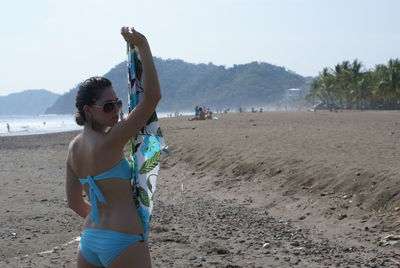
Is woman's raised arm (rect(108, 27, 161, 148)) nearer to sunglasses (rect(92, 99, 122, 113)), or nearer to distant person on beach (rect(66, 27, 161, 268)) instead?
distant person on beach (rect(66, 27, 161, 268))

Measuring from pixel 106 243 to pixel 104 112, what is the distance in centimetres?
80

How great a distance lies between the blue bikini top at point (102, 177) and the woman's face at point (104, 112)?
251mm

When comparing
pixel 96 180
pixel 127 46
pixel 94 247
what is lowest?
pixel 94 247

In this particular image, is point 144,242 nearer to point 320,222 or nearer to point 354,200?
point 320,222

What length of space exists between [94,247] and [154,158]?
69 centimetres

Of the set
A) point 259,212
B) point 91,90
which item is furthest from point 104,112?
point 259,212

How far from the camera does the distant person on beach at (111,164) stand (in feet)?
9.91

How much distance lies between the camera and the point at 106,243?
3.10 meters

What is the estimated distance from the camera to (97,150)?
3.05m

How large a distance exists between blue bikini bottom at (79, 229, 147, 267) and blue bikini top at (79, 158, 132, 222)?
112 mm

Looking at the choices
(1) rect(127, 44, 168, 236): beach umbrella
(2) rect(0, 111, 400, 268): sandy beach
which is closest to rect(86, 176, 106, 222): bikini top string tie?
Answer: (1) rect(127, 44, 168, 236): beach umbrella

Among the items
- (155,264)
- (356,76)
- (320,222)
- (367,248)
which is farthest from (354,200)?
(356,76)

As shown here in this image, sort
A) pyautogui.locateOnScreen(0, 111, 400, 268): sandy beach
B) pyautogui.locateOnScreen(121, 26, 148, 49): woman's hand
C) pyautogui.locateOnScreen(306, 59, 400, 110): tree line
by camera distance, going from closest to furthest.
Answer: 1. pyautogui.locateOnScreen(121, 26, 148, 49): woman's hand
2. pyautogui.locateOnScreen(0, 111, 400, 268): sandy beach
3. pyautogui.locateOnScreen(306, 59, 400, 110): tree line

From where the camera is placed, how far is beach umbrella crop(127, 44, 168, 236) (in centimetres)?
328
